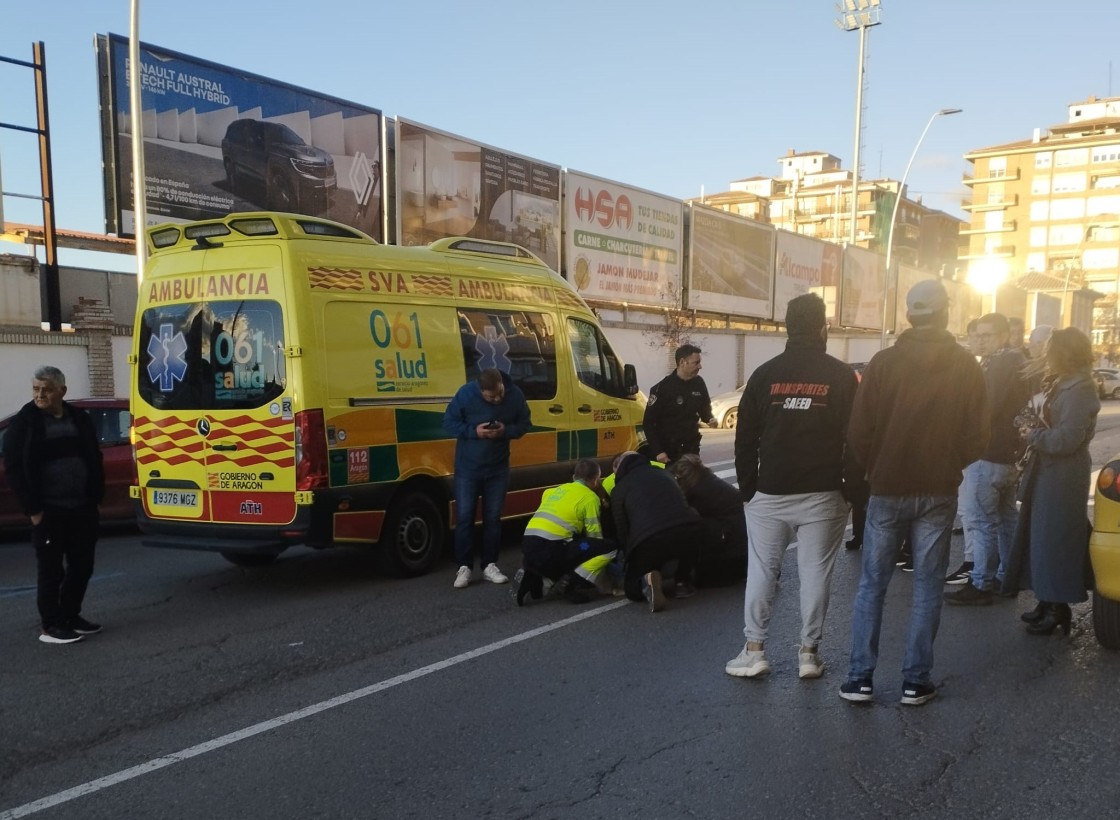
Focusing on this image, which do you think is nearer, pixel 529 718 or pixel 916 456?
pixel 916 456

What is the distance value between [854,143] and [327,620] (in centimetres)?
3318

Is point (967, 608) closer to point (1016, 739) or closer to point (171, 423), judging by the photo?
point (1016, 739)

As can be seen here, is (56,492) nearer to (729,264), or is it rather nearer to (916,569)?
(916,569)

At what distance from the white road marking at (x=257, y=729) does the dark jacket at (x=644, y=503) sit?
675 millimetres

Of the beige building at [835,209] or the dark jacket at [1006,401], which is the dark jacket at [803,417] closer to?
the dark jacket at [1006,401]

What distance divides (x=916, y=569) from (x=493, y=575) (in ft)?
11.8

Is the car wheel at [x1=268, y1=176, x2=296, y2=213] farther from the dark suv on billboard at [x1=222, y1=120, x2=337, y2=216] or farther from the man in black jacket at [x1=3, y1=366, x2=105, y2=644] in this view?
the man in black jacket at [x1=3, y1=366, x2=105, y2=644]

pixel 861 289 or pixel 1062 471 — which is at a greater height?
pixel 861 289

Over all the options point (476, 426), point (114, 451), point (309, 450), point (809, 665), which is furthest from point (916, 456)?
point (114, 451)

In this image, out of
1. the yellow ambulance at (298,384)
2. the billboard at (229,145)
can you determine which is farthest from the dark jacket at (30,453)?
the billboard at (229,145)

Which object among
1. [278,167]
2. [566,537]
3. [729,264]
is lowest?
[566,537]

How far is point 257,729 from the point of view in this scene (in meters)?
4.37

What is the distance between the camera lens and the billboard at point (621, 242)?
28062mm

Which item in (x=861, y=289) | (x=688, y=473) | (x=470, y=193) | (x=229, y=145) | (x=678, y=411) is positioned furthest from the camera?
(x=861, y=289)
